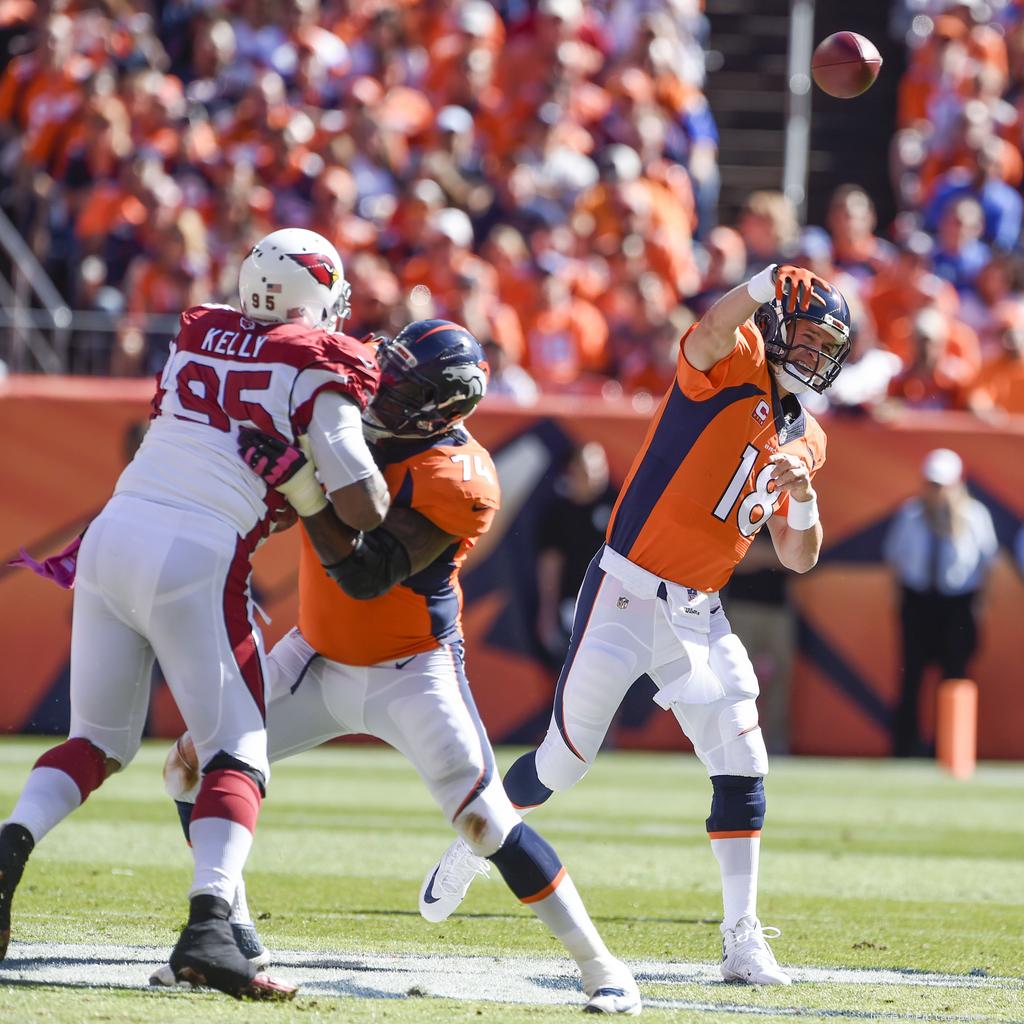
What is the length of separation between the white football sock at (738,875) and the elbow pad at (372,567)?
134cm

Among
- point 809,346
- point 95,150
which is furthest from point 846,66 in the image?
point 95,150

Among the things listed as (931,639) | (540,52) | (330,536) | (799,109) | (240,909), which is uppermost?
(330,536)

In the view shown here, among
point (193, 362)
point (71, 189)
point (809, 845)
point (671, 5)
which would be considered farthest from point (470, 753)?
point (671, 5)

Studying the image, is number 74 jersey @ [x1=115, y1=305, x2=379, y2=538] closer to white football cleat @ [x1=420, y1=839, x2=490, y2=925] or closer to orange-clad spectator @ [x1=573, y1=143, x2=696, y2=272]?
white football cleat @ [x1=420, y1=839, x2=490, y2=925]

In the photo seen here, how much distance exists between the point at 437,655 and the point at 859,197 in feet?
32.4

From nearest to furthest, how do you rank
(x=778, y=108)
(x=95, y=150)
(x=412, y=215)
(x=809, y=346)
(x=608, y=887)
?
1. (x=809, y=346)
2. (x=608, y=887)
3. (x=412, y=215)
4. (x=95, y=150)
5. (x=778, y=108)

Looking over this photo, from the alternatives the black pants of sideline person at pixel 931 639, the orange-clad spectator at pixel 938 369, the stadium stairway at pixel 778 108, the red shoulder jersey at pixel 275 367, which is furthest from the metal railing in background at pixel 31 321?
the red shoulder jersey at pixel 275 367

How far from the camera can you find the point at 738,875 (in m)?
5.41

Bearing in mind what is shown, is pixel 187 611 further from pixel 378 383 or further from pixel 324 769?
pixel 324 769

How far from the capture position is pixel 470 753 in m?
4.84

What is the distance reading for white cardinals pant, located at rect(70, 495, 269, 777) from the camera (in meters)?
4.57

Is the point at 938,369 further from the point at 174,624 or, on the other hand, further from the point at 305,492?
the point at 174,624

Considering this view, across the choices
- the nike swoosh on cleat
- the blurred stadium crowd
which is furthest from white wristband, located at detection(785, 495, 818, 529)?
the blurred stadium crowd

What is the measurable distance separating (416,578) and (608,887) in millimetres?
2469
